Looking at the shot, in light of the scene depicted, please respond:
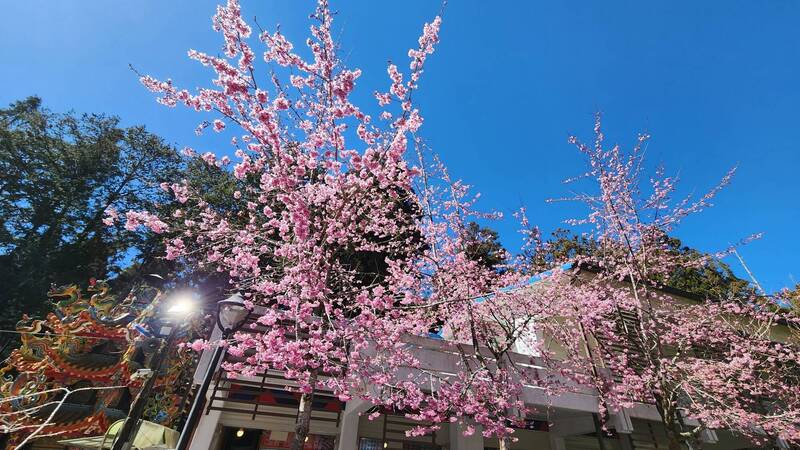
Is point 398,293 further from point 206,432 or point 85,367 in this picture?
point 85,367

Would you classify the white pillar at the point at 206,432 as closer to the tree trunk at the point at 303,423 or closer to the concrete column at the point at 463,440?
the tree trunk at the point at 303,423

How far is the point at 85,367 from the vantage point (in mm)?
11203

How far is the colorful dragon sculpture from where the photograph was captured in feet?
33.2

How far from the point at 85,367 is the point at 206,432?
5.83m

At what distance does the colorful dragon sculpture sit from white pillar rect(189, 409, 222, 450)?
2.13m

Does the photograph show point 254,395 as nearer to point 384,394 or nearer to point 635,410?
point 384,394

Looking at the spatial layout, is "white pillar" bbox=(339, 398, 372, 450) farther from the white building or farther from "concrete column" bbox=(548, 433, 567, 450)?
"concrete column" bbox=(548, 433, 567, 450)

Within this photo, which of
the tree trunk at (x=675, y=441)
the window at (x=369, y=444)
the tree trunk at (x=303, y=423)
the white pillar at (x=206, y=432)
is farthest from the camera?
the window at (x=369, y=444)

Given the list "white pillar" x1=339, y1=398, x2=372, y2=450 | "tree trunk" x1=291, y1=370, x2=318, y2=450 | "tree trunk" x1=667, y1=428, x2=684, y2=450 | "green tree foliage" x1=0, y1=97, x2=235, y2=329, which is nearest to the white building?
"white pillar" x1=339, y1=398, x2=372, y2=450

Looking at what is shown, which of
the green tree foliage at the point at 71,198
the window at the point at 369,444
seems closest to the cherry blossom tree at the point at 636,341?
the window at the point at 369,444

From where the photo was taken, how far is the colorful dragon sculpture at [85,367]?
10.1m

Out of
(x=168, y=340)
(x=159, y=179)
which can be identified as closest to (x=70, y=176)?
(x=159, y=179)

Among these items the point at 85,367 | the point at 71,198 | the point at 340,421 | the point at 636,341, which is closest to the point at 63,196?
the point at 71,198

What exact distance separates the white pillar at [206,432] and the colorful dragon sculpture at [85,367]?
2133 millimetres
